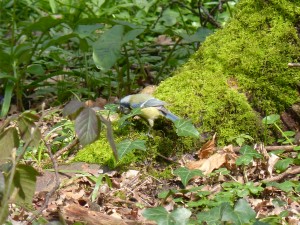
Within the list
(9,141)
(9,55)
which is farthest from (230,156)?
(9,55)

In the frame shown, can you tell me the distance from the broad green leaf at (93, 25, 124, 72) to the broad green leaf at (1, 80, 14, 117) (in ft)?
2.83

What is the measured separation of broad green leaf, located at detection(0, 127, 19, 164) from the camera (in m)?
1.50

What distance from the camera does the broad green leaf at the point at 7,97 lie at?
3751 millimetres

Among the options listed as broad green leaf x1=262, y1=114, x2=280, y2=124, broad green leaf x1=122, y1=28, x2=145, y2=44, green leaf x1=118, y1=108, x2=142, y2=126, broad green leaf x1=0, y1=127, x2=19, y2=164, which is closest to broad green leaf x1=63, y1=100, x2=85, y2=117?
broad green leaf x1=0, y1=127, x2=19, y2=164

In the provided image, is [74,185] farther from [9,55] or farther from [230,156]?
[9,55]

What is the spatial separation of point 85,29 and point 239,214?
1.88 m

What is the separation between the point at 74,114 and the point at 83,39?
79.3 inches

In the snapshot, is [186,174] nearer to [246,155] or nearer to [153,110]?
[246,155]

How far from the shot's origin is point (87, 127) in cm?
160

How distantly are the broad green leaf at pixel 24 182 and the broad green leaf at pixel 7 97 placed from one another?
235cm

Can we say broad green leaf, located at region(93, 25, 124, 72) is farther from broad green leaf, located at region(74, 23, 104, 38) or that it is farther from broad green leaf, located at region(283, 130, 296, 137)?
broad green leaf, located at region(283, 130, 296, 137)

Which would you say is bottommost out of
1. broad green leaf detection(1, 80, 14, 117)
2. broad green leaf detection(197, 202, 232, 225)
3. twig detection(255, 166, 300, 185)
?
broad green leaf detection(1, 80, 14, 117)

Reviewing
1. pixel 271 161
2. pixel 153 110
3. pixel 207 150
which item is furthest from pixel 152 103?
pixel 271 161

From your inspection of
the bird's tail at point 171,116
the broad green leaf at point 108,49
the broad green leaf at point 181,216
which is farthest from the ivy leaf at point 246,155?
the broad green leaf at point 108,49
